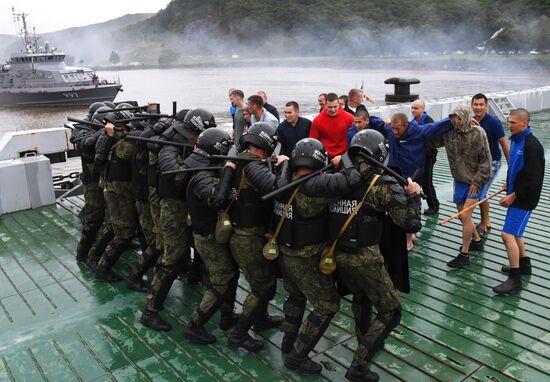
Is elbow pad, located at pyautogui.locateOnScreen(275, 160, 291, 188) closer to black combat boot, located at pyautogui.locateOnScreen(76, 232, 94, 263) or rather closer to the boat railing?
black combat boot, located at pyautogui.locateOnScreen(76, 232, 94, 263)

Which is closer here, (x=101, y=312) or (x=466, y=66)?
(x=101, y=312)

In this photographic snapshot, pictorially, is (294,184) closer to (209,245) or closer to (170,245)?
(209,245)

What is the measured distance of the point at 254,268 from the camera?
3.64m

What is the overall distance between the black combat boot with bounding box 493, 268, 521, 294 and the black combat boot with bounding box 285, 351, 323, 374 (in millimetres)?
2013

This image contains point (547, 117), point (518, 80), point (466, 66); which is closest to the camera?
point (547, 117)

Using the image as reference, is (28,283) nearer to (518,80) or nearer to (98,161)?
(98,161)

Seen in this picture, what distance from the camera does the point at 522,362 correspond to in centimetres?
357

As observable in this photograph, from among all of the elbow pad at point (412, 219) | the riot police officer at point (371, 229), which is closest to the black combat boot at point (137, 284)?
the riot police officer at point (371, 229)

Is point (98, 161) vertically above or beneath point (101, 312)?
above

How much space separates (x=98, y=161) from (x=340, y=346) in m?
2.96

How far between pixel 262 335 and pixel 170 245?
103 cm

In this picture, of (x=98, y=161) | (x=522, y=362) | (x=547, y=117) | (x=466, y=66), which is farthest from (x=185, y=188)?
(x=466, y=66)

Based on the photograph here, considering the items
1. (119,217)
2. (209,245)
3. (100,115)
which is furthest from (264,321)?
(100,115)

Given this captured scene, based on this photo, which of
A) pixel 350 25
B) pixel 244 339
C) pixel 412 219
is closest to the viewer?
pixel 412 219
